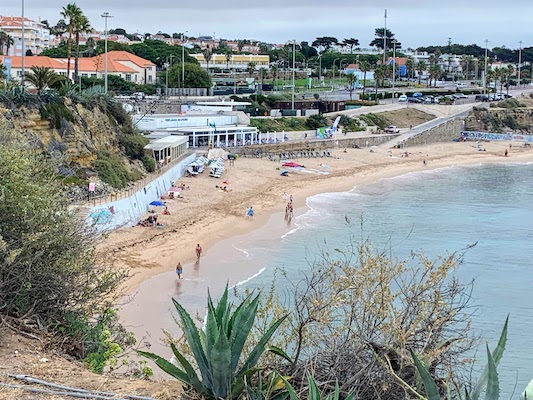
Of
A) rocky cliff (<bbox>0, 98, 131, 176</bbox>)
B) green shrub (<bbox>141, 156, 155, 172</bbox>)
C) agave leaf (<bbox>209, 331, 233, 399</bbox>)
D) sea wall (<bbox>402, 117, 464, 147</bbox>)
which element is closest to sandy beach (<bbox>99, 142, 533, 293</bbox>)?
sea wall (<bbox>402, 117, 464, 147</bbox>)

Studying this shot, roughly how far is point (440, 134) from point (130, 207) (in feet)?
157

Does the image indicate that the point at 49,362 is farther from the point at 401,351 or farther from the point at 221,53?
the point at 221,53

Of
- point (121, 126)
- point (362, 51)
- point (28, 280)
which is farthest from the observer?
point (362, 51)

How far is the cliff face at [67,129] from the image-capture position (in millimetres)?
28734

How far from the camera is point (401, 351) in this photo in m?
6.56

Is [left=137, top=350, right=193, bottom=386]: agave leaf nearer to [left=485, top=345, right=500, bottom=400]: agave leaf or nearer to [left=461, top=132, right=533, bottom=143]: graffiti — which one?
[left=485, top=345, right=500, bottom=400]: agave leaf

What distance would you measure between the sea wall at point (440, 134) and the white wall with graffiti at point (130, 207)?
33805 mm

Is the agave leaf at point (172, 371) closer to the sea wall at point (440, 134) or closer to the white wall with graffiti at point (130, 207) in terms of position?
the white wall with graffiti at point (130, 207)

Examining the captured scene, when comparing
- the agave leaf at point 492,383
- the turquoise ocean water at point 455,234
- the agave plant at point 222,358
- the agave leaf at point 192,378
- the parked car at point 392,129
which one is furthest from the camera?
the parked car at point 392,129

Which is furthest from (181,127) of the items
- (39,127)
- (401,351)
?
(401,351)

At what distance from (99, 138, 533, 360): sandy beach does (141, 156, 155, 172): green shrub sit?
1.94 meters

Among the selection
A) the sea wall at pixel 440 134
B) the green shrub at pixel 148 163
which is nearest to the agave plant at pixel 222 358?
the green shrub at pixel 148 163

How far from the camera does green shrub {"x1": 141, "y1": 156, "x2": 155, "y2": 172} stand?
116 ft

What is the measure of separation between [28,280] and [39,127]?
21.7m
